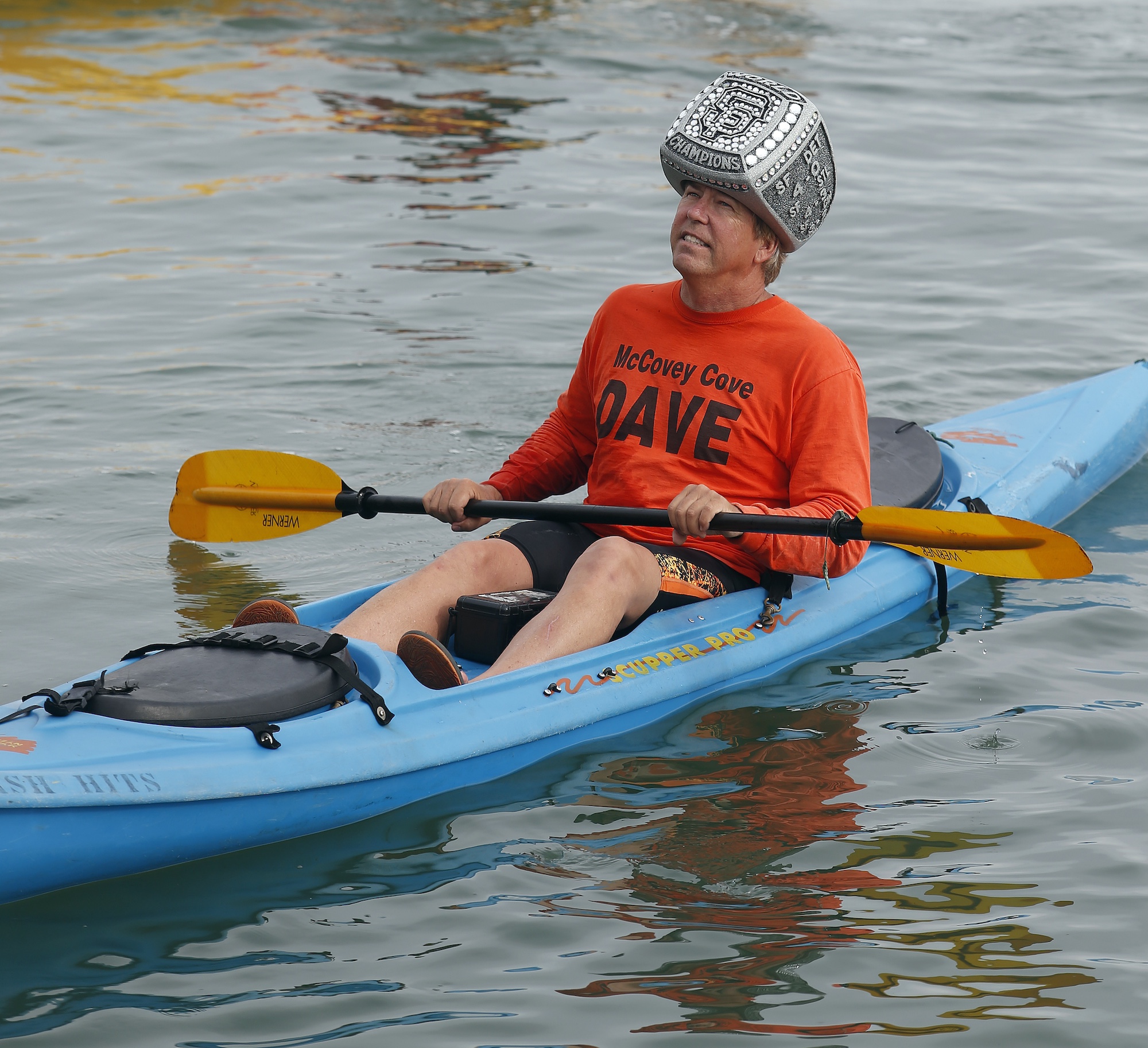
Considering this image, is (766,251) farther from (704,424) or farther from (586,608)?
(586,608)

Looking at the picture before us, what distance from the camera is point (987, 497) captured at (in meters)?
5.18

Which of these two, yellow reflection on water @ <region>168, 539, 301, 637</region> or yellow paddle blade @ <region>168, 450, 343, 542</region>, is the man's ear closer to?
yellow paddle blade @ <region>168, 450, 343, 542</region>

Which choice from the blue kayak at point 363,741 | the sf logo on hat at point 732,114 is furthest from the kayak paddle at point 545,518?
the sf logo on hat at point 732,114

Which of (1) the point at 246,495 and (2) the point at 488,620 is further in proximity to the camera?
(1) the point at 246,495

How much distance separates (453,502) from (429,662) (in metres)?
0.58

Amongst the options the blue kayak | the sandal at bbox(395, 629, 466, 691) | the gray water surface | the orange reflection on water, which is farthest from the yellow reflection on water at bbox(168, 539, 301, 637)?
the orange reflection on water

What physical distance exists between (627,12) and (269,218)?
8579 millimetres

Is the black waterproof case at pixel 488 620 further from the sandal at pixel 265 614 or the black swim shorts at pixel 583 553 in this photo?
the sandal at pixel 265 614

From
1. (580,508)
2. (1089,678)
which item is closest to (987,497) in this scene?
(1089,678)

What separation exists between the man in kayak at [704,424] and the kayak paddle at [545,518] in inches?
3.3

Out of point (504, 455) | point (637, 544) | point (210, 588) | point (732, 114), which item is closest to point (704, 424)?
point (637, 544)

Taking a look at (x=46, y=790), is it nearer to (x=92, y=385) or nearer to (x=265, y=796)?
(x=265, y=796)

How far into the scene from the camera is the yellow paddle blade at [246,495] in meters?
4.40

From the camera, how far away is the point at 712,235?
3.87 meters
